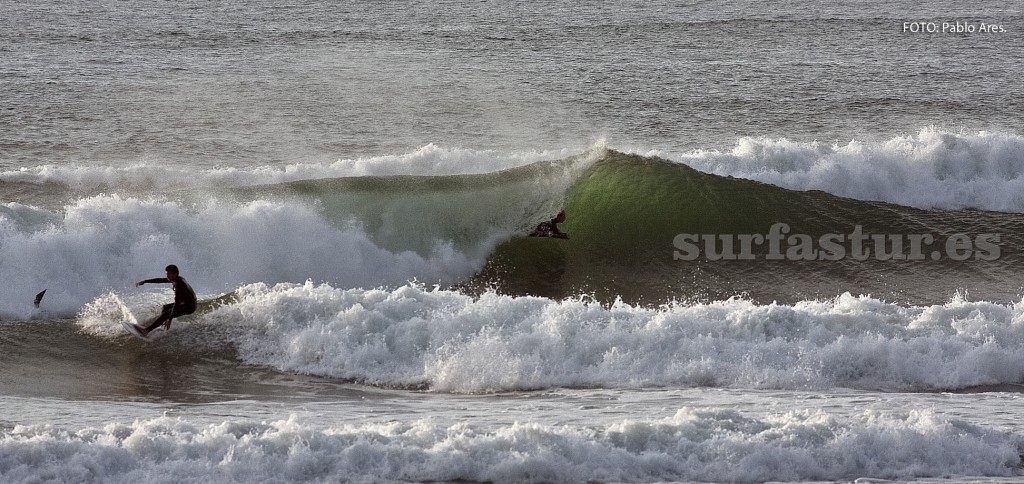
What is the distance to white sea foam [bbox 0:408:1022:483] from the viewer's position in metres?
8.07

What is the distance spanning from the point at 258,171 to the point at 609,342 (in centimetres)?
1061

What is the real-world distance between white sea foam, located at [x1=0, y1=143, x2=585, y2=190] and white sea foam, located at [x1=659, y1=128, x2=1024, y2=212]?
3411 mm

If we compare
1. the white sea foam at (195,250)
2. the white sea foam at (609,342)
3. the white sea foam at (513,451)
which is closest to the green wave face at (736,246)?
the white sea foam at (195,250)

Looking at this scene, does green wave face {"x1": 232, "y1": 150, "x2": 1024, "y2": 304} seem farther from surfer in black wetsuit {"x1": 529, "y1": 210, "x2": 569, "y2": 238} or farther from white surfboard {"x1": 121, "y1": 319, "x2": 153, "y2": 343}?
white surfboard {"x1": 121, "y1": 319, "x2": 153, "y2": 343}

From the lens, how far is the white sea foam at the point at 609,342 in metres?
10.7

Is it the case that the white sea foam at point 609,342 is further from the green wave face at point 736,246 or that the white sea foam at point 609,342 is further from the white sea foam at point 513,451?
the green wave face at point 736,246

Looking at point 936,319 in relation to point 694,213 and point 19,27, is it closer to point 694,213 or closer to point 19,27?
point 694,213

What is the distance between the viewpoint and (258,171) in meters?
19.8

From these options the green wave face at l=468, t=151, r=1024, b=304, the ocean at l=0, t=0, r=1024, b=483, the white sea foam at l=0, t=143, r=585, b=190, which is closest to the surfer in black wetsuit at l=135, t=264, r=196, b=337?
the ocean at l=0, t=0, r=1024, b=483

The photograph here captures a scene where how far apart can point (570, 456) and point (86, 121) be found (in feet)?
60.7

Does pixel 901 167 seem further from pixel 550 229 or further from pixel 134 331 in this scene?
pixel 134 331

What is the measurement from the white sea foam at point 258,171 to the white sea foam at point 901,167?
11.2ft

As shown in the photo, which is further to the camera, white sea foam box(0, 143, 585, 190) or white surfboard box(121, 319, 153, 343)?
white sea foam box(0, 143, 585, 190)

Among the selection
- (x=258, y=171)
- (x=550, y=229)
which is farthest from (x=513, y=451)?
(x=258, y=171)
